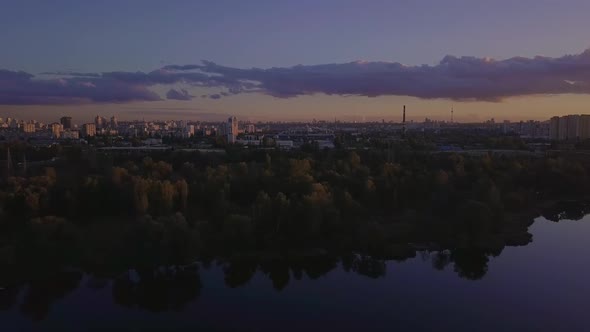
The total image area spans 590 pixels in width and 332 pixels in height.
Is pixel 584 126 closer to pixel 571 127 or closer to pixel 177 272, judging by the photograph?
pixel 571 127

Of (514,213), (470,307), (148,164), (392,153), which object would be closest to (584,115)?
(392,153)

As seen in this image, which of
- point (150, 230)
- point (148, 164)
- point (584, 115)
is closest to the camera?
point (150, 230)

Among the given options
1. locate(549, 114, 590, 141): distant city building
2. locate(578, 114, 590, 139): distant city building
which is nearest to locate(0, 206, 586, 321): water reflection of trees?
locate(549, 114, 590, 141): distant city building

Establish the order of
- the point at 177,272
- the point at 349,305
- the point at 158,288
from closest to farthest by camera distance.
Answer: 1. the point at 349,305
2. the point at 158,288
3. the point at 177,272

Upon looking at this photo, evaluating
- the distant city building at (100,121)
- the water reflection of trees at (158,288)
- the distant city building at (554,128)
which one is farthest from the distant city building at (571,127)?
the distant city building at (100,121)

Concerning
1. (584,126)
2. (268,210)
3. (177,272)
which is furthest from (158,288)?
(584,126)

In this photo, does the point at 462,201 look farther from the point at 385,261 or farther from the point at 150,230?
the point at 150,230

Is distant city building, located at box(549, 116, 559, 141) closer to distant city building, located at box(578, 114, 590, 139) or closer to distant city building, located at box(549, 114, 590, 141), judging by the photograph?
distant city building, located at box(549, 114, 590, 141)

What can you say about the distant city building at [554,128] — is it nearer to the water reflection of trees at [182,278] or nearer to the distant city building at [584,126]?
the distant city building at [584,126]
